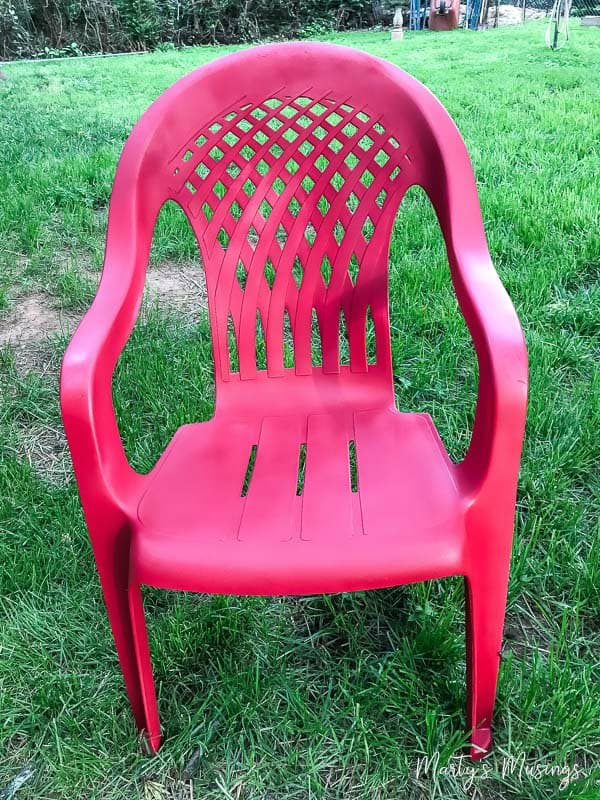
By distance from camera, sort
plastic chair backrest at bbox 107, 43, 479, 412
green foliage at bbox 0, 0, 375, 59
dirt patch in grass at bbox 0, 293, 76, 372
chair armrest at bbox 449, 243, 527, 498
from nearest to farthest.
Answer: chair armrest at bbox 449, 243, 527, 498, plastic chair backrest at bbox 107, 43, 479, 412, dirt patch in grass at bbox 0, 293, 76, 372, green foliage at bbox 0, 0, 375, 59

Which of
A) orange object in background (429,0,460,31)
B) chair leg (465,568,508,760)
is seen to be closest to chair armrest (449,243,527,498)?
chair leg (465,568,508,760)

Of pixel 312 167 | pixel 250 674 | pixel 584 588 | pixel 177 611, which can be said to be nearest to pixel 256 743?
pixel 250 674

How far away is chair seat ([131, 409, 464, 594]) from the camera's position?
39.3 inches

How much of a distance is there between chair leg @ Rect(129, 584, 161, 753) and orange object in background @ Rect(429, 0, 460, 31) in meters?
13.9

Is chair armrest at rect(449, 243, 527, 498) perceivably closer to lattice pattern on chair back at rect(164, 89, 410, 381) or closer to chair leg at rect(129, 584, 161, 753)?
lattice pattern on chair back at rect(164, 89, 410, 381)

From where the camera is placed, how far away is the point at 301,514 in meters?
1.11

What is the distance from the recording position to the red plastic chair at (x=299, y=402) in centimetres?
101

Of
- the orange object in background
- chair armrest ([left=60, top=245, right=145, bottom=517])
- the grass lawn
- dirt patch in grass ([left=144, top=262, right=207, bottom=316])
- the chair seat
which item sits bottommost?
the grass lawn

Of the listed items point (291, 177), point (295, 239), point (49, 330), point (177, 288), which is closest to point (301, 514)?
point (295, 239)

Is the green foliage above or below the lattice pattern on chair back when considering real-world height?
above

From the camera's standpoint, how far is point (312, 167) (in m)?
1.61

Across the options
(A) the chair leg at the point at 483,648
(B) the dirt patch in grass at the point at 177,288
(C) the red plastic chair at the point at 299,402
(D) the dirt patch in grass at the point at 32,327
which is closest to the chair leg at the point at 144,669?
(C) the red plastic chair at the point at 299,402

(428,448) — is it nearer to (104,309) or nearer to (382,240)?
(382,240)

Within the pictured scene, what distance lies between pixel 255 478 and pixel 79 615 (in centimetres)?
60
